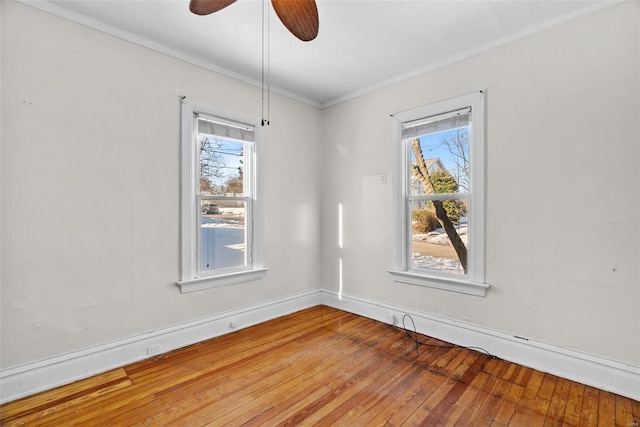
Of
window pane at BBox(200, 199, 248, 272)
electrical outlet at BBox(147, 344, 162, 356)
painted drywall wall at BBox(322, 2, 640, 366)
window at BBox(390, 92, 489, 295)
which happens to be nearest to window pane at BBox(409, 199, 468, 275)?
window at BBox(390, 92, 489, 295)

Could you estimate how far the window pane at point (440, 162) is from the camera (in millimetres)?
2951

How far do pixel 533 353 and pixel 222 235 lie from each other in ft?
9.79

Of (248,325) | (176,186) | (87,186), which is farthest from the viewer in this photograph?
(248,325)

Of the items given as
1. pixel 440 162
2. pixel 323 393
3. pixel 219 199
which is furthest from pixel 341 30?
pixel 323 393

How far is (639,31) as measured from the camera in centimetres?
206

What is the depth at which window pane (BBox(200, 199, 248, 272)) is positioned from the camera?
3.05m

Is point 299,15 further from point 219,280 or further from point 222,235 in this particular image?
point 219,280

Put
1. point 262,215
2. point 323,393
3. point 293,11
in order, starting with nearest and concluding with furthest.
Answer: point 293,11, point 323,393, point 262,215

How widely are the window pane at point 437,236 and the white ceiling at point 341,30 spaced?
4.60ft

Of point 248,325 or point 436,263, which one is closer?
point 436,263

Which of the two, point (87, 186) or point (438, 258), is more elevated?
point (87, 186)

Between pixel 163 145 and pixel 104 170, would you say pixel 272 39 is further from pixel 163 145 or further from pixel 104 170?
pixel 104 170

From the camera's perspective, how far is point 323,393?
212cm

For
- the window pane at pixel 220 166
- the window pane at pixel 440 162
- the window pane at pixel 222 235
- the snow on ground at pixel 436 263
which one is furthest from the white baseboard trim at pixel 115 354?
the window pane at pixel 440 162
